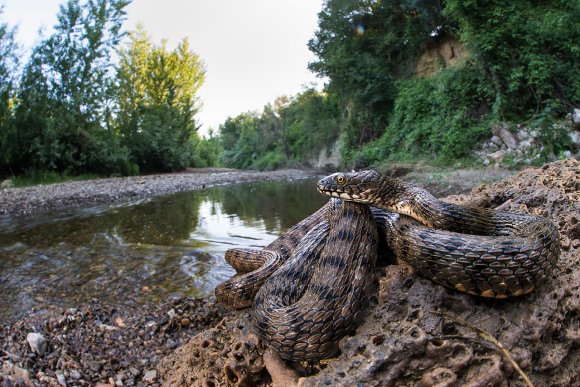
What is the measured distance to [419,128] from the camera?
71.1ft

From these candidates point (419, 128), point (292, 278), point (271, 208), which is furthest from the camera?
point (419, 128)

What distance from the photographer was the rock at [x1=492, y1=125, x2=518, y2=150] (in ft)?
49.0

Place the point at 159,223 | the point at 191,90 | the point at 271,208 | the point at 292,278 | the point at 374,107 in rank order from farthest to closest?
the point at 191,90, the point at 374,107, the point at 271,208, the point at 159,223, the point at 292,278

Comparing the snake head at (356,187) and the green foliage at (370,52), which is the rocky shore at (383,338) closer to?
the snake head at (356,187)

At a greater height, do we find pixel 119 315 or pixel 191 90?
pixel 191 90

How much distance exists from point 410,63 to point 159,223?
23.6 metres

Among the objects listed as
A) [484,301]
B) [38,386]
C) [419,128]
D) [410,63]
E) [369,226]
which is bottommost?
[38,386]

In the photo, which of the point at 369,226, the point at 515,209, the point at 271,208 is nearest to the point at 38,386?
the point at 369,226

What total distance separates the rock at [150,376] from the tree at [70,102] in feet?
76.7

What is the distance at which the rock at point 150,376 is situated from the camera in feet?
9.99

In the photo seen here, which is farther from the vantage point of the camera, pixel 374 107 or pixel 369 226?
pixel 374 107

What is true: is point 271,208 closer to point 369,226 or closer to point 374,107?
point 369,226

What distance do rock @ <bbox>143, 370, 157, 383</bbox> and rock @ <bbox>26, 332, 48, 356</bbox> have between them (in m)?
1.02

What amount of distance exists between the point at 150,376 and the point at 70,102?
89.5 feet
